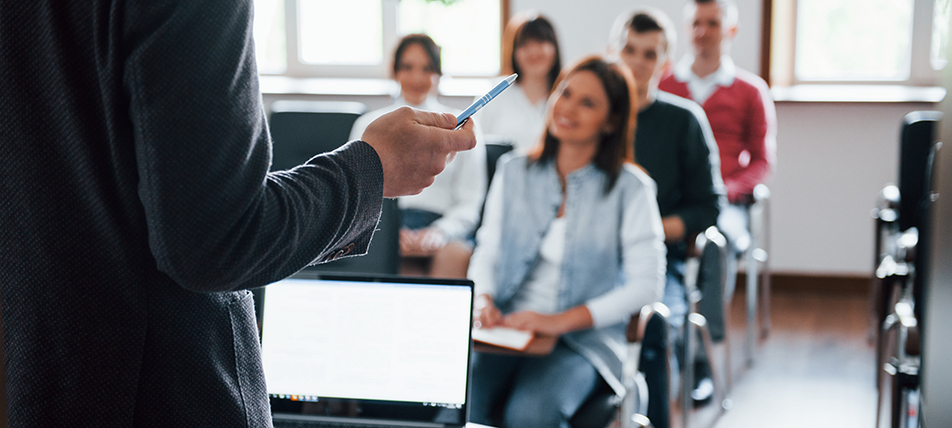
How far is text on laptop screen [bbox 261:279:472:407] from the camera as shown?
1.18 m

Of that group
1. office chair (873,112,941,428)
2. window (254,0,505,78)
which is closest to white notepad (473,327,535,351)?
office chair (873,112,941,428)

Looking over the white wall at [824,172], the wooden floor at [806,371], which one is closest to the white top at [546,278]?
the wooden floor at [806,371]

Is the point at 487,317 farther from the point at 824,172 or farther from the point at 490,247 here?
the point at 824,172

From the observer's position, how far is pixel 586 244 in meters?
2.37

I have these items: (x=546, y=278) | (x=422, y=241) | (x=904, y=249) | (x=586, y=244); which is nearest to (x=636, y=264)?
(x=586, y=244)

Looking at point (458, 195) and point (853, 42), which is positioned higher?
point (853, 42)

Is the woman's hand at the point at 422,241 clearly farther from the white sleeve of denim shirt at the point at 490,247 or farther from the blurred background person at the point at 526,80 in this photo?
the blurred background person at the point at 526,80

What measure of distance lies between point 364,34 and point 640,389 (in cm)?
400

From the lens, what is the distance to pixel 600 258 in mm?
2363

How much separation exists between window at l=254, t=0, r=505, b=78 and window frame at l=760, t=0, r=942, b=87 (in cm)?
167

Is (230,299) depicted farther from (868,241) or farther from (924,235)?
(868,241)

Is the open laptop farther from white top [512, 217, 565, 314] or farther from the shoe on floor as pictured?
the shoe on floor

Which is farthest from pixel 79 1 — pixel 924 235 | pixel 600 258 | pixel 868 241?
pixel 868 241

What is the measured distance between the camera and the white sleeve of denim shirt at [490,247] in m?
2.42
